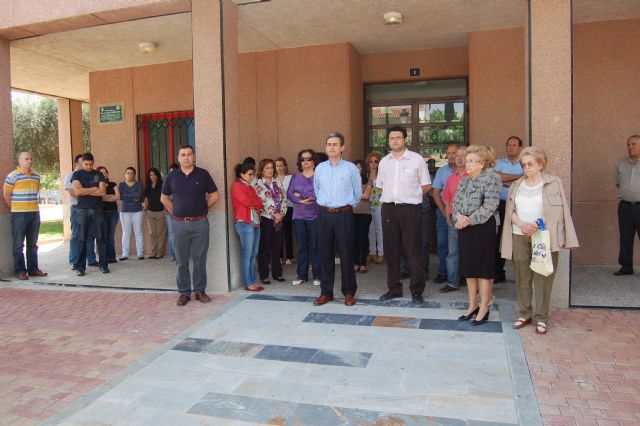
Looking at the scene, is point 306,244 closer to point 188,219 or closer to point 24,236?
point 188,219

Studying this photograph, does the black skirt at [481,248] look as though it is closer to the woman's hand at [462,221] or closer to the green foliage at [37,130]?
the woman's hand at [462,221]

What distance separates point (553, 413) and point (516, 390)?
0.35 meters

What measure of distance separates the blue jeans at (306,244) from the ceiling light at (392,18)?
2.97 metres

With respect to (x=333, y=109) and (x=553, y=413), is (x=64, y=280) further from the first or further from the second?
(x=553, y=413)

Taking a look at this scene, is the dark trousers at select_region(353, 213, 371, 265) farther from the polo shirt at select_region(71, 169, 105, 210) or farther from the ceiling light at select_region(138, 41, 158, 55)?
the ceiling light at select_region(138, 41, 158, 55)

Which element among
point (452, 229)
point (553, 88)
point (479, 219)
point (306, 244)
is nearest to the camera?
point (479, 219)

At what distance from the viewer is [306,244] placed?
701 centimetres

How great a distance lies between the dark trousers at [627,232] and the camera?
22.9 feet

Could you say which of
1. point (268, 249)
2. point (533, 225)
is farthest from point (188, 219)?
point (533, 225)

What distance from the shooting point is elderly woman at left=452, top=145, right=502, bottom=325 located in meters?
4.85

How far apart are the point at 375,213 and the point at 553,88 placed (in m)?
3.17

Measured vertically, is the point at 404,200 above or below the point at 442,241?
above

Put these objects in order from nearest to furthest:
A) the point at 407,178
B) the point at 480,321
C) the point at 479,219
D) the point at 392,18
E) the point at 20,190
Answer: the point at 479,219 → the point at 480,321 → the point at 407,178 → the point at 392,18 → the point at 20,190

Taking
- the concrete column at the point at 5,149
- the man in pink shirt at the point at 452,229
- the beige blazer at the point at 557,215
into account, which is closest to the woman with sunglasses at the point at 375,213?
the man in pink shirt at the point at 452,229
